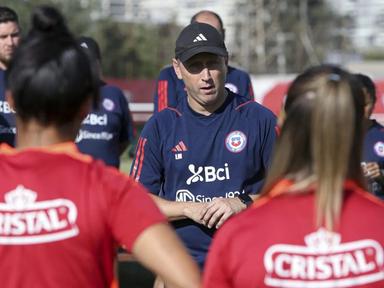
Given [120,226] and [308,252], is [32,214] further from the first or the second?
[308,252]

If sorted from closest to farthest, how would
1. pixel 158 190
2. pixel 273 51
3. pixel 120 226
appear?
pixel 120 226 → pixel 158 190 → pixel 273 51

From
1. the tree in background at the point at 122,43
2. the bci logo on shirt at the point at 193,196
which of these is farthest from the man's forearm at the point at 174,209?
the tree in background at the point at 122,43

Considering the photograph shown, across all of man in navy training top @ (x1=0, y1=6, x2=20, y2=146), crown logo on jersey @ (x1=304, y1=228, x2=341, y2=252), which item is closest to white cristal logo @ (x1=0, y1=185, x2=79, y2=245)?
crown logo on jersey @ (x1=304, y1=228, x2=341, y2=252)

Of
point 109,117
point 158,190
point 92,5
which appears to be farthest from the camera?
point 92,5

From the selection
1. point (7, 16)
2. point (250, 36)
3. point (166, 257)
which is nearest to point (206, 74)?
point (166, 257)

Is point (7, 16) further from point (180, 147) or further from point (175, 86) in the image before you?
point (180, 147)

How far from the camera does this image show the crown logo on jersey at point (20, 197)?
3.01 meters

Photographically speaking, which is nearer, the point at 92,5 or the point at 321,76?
the point at 321,76

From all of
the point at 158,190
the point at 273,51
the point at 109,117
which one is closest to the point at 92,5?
the point at 273,51

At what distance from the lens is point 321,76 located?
3.09m

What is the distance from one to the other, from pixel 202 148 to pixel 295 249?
8.02ft

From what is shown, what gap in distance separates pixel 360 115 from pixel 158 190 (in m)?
2.56

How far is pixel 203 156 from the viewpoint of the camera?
17.6 ft

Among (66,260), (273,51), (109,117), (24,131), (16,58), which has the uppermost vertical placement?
(16,58)
